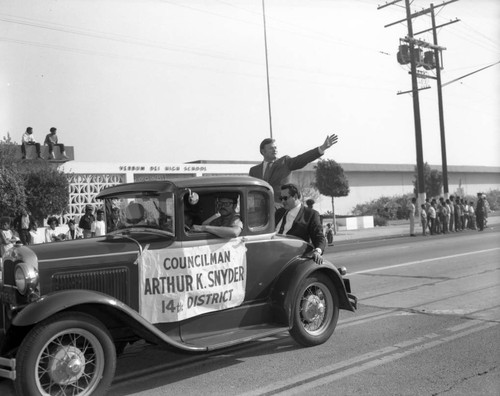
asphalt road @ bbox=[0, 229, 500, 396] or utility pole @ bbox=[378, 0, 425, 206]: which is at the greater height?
utility pole @ bbox=[378, 0, 425, 206]

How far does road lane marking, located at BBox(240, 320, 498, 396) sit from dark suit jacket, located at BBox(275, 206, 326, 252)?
52.9 inches

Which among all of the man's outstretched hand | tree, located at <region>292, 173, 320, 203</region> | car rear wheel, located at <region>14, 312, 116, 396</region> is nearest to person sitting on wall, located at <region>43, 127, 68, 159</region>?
tree, located at <region>292, 173, 320, 203</region>

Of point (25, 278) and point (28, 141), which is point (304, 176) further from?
point (25, 278)

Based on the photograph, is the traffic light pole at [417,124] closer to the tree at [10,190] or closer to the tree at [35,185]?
the tree at [35,185]

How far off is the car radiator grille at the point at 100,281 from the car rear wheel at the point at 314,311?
1.77 m

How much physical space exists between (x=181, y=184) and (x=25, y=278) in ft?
4.90

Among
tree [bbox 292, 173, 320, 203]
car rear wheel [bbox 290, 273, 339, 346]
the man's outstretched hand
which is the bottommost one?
car rear wheel [bbox 290, 273, 339, 346]

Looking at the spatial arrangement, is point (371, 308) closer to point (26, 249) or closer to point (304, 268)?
point (304, 268)

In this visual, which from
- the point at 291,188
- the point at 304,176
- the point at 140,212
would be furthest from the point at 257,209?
the point at 304,176

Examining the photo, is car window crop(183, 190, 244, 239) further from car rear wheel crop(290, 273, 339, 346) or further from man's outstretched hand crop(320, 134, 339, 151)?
man's outstretched hand crop(320, 134, 339, 151)

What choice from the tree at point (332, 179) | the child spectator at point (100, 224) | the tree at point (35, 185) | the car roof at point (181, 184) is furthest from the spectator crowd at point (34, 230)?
the tree at point (332, 179)

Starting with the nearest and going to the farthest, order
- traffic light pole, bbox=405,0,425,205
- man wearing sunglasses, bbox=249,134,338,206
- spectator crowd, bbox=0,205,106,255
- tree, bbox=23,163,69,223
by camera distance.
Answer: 1. man wearing sunglasses, bbox=249,134,338,206
2. spectator crowd, bbox=0,205,106,255
3. tree, bbox=23,163,69,223
4. traffic light pole, bbox=405,0,425,205

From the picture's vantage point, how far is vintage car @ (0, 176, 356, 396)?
12.5ft

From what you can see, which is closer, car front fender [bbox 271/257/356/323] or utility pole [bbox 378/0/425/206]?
car front fender [bbox 271/257/356/323]
